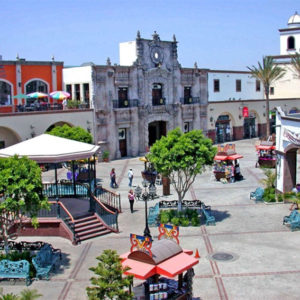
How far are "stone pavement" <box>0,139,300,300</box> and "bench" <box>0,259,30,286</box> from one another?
0.30m

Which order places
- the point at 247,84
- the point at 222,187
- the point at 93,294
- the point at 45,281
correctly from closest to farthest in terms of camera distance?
the point at 93,294
the point at 45,281
the point at 222,187
the point at 247,84

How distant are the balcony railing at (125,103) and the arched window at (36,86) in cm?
662

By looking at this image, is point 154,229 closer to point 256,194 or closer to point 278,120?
point 256,194

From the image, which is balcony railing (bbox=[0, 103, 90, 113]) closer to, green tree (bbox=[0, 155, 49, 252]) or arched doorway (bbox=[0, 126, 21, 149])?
arched doorway (bbox=[0, 126, 21, 149])

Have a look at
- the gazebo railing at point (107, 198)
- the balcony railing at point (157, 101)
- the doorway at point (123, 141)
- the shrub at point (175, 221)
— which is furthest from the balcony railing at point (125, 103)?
the shrub at point (175, 221)

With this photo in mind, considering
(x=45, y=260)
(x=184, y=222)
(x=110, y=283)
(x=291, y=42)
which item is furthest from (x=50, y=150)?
(x=291, y=42)

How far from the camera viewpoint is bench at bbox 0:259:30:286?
17.0 metres

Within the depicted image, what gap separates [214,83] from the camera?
55.9 m

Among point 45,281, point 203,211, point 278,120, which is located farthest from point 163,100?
point 45,281

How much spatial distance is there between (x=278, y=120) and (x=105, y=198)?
10794 millimetres

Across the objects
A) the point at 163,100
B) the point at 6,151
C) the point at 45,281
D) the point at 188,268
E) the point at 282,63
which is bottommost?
the point at 45,281

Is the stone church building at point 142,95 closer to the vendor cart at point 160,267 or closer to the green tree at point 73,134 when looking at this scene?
the green tree at point 73,134

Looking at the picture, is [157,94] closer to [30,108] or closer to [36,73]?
[36,73]

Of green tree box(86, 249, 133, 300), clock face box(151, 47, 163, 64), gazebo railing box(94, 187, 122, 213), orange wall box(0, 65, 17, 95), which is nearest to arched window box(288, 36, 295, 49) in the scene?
clock face box(151, 47, 163, 64)
